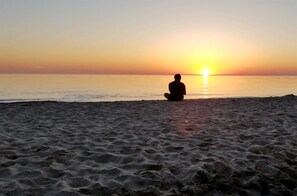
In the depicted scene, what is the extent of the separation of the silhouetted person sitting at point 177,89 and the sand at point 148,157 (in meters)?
8.27

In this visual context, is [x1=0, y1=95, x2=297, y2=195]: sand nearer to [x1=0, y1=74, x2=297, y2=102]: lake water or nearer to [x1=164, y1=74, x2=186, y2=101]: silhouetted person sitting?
[x1=164, y1=74, x2=186, y2=101]: silhouetted person sitting

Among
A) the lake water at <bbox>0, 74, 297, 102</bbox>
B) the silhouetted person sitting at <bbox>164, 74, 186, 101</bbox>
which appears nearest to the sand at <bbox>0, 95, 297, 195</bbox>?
the silhouetted person sitting at <bbox>164, 74, 186, 101</bbox>

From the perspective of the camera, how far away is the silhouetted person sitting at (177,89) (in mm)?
19361

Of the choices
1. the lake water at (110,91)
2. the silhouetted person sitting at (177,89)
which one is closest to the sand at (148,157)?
the silhouetted person sitting at (177,89)

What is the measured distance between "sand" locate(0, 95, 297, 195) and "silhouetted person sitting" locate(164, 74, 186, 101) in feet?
27.1

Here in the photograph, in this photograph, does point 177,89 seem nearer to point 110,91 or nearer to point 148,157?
point 148,157

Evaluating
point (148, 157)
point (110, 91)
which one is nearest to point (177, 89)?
point (148, 157)

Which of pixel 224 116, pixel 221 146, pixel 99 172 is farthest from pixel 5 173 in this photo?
pixel 224 116

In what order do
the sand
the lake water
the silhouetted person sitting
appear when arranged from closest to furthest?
1. the sand
2. the silhouetted person sitting
3. the lake water

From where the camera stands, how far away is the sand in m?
5.02

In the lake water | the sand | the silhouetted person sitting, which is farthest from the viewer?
the lake water

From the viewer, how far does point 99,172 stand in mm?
5598

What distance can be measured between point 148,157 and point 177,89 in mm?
13234

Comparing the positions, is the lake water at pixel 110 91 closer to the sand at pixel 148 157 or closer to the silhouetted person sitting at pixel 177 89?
the silhouetted person sitting at pixel 177 89
